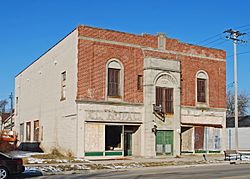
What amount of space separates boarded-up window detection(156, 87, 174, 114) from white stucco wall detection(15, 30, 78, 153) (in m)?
7.79

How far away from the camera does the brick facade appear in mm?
31609

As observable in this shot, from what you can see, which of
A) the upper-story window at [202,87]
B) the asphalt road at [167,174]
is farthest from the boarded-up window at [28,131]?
the asphalt road at [167,174]

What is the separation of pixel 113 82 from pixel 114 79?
0.27 metres

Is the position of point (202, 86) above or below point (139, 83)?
above

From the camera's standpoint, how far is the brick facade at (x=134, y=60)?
31609 mm

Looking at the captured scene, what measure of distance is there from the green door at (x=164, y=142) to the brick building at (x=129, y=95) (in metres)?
0.09

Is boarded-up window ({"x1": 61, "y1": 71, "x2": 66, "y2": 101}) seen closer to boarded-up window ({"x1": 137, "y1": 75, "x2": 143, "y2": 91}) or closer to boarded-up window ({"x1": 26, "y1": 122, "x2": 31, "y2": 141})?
boarded-up window ({"x1": 137, "y1": 75, "x2": 143, "y2": 91})

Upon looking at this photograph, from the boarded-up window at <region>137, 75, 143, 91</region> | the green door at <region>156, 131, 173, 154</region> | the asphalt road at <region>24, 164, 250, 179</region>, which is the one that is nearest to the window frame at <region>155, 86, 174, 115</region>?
the boarded-up window at <region>137, 75, 143, 91</region>

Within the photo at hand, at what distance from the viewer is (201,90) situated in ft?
126

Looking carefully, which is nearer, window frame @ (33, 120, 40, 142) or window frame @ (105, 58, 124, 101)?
window frame @ (105, 58, 124, 101)

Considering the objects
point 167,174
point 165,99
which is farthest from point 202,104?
point 167,174

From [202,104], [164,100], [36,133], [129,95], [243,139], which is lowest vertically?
[243,139]

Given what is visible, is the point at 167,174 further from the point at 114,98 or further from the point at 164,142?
the point at 164,142

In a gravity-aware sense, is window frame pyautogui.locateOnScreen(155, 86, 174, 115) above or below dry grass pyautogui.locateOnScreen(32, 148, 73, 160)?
above
